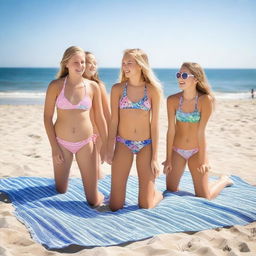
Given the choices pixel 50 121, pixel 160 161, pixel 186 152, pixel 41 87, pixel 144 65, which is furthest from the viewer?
pixel 41 87

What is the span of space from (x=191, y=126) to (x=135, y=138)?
2.83 feet

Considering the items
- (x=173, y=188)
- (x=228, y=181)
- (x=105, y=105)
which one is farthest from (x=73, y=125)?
(x=228, y=181)

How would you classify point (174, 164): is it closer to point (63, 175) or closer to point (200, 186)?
point (200, 186)

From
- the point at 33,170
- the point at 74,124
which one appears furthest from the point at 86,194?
the point at 33,170

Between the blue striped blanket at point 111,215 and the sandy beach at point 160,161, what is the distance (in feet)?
0.38

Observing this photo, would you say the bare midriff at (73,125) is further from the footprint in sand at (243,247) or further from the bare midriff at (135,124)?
the footprint in sand at (243,247)

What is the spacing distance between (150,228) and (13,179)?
265 cm

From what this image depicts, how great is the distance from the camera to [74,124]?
4355mm

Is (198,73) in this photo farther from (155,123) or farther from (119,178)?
(119,178)

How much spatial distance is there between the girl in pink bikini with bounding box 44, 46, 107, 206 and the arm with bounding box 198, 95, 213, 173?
146cm

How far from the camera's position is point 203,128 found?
4.48 metres

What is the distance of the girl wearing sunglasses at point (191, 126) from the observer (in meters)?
4.48

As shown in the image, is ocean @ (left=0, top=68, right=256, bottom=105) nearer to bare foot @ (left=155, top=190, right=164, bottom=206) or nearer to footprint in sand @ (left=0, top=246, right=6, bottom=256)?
bare foot @ (left=155, top=190, right=164, bottom=206)

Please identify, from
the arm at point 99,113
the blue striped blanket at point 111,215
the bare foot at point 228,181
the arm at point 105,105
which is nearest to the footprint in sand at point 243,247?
the blue striped blanket at point 111,215
